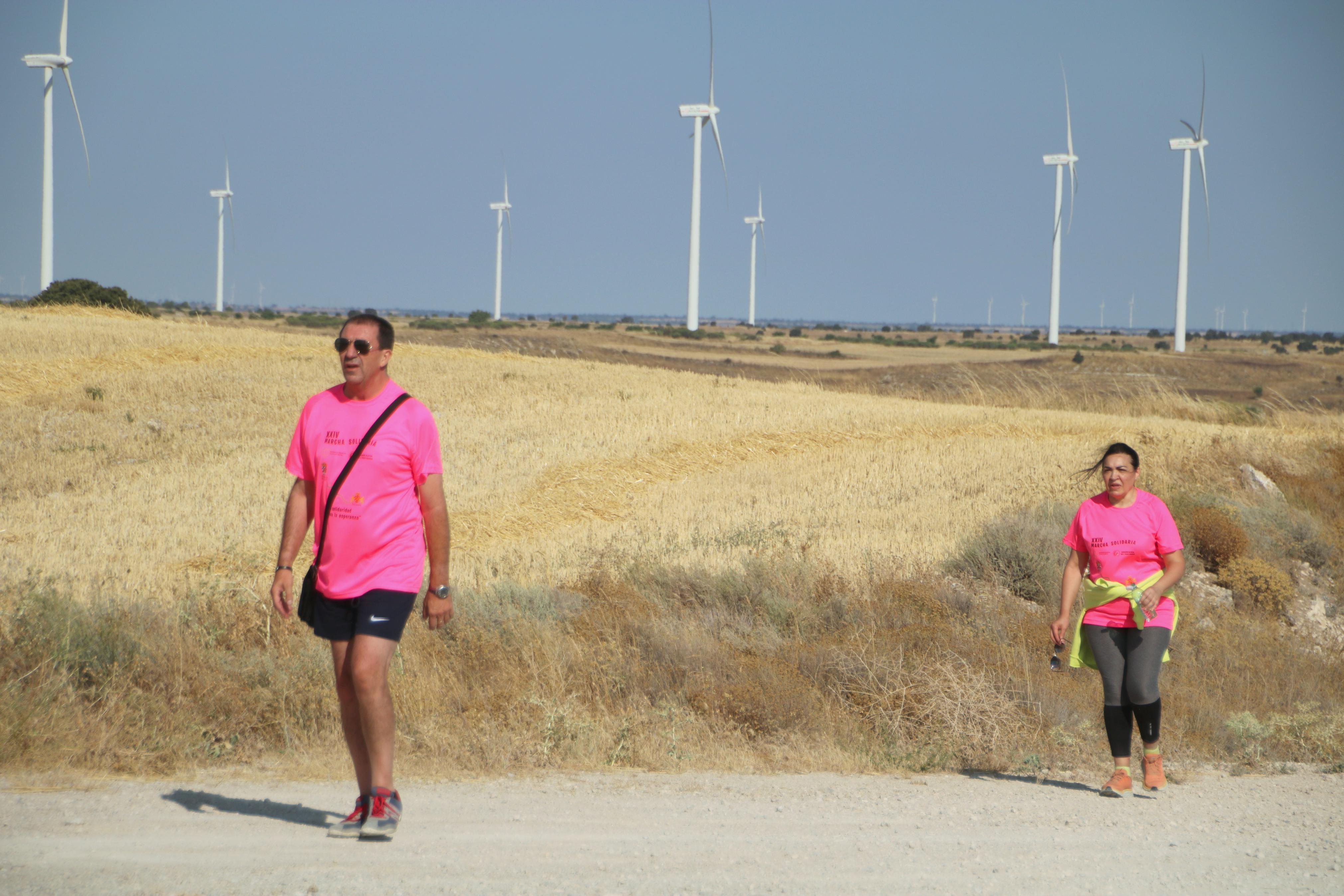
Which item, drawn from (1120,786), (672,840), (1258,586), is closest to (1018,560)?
(1258,586)

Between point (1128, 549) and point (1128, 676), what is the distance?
32.3 inches

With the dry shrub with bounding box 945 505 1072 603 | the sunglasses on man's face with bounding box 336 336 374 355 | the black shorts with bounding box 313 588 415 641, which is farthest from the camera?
the dry shrub with bounding box 945 505 1072 603

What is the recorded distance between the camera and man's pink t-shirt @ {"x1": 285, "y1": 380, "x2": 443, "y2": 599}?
557 centimetres

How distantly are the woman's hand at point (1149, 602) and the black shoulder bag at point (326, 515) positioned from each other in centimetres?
472

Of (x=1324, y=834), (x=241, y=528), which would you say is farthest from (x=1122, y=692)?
(x=241, y=528)

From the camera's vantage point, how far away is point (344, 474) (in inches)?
220

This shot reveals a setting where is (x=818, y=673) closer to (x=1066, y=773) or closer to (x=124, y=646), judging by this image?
(x=1066, y=773)

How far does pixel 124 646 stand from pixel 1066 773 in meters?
6.90

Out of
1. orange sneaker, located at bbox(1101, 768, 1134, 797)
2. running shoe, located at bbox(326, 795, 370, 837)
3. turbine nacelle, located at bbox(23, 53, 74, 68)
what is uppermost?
turbine nacelle, located at bbox(23, 53, 74, 68)

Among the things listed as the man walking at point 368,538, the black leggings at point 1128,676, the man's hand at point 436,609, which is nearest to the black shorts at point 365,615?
the man walking at point 368,538

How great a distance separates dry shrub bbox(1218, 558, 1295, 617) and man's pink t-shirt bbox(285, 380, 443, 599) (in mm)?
12509

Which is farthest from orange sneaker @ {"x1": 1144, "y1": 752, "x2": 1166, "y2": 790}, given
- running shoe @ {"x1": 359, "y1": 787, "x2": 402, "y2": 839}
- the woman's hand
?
running shoe @ {"x1": 359, "y1": 787, "x2": 402, "y2": 839}

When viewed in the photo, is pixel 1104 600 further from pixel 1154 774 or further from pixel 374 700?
pixel 374 700

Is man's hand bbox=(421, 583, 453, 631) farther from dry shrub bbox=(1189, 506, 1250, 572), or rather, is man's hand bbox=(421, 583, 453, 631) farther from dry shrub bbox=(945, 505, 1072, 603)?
dry shrub bbox=(1189, 506, 1250, 572)
